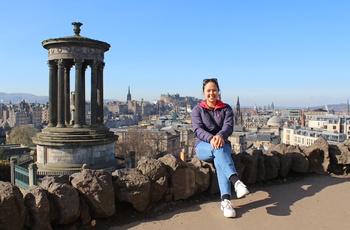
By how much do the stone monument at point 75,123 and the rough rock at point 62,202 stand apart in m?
8.23

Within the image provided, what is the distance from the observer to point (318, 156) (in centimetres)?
645

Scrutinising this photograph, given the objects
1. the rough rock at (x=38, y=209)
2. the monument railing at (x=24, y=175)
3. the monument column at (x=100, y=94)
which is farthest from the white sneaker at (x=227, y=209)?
the monument column at (x=100, y=94)

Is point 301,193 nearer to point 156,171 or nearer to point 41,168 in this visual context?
point 156,171

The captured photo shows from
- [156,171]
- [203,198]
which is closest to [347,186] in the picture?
[203,198]

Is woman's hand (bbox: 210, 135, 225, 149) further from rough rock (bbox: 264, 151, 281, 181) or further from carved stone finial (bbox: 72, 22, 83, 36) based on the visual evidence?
carved stone finial (bbox: 72, 22, 83, 36)

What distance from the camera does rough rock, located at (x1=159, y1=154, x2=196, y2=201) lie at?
4469 millimetres

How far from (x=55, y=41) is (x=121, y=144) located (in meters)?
30.4

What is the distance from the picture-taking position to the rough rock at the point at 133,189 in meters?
4.00

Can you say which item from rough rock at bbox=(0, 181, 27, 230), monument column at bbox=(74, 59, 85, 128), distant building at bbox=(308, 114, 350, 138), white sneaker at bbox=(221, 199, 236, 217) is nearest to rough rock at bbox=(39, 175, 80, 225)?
rough rock at bbox=(0, 181, 27, 230)

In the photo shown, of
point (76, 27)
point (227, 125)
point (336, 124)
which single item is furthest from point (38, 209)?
point (336, 124)

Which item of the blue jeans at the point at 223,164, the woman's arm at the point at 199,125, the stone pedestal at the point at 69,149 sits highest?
the woman's arm at the point at 199,125

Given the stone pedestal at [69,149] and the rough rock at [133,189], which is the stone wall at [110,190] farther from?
the stone pedestal at [69,149]

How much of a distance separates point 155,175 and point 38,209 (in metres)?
1.54

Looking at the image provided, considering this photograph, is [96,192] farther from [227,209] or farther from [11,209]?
[227,209]
